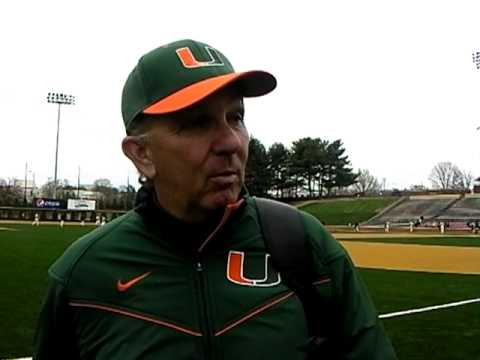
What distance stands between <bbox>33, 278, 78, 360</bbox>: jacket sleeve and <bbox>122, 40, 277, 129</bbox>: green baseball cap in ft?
1.69

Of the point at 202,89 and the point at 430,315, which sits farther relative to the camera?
the point at 430,315

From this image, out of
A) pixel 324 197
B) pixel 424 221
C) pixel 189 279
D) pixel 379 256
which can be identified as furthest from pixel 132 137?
pixel 324 197

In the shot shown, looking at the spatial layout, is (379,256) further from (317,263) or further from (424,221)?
(424,221)

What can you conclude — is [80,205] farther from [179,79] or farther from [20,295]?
[179,79]

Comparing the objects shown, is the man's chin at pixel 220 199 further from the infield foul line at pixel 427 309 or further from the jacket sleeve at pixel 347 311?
the infield foul line at pixel 427 309

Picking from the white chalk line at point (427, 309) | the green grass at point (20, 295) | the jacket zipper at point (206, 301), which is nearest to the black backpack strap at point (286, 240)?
the jacket zipper at point (206, 301)

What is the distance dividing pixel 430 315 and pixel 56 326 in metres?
8.75

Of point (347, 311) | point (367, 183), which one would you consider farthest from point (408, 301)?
point (367, 183)

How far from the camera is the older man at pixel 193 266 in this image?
163 centimetres

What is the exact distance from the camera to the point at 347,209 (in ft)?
257

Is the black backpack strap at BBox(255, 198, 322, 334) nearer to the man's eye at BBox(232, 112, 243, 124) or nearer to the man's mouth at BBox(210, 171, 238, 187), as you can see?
the man's mouth at BBox(210, 171, 238, 187)

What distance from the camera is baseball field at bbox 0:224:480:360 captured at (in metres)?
7.41

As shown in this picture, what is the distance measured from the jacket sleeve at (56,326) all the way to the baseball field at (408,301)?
5410mm

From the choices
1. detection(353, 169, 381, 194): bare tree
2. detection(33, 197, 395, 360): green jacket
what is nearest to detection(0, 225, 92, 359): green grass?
detection(33, 197, 395, 360): green jacket
